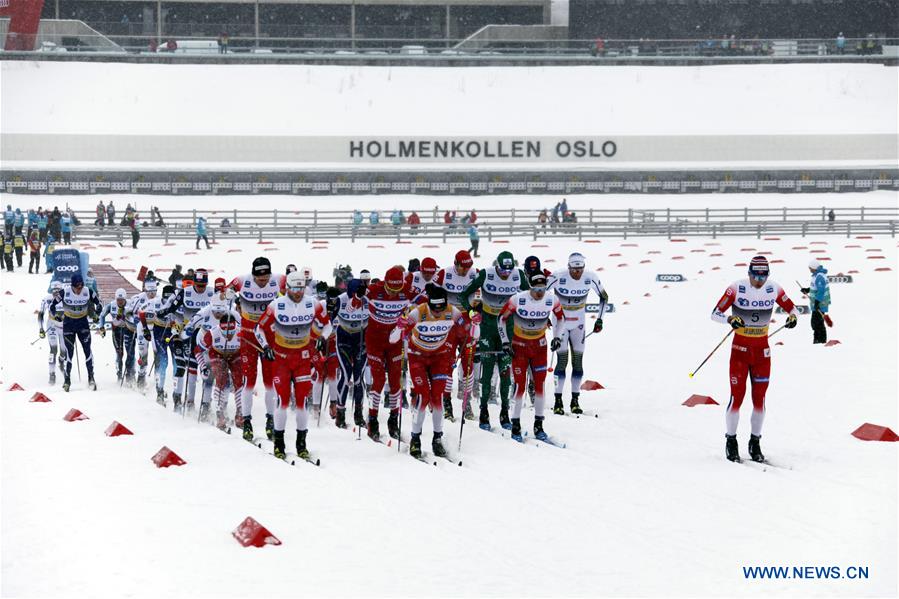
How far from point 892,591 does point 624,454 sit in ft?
15.6

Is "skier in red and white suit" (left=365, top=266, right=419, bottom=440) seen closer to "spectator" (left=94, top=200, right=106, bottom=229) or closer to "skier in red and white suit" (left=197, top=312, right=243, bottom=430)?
"skier in red and white suit" (left=197, top=312, right=243, bottom=430)

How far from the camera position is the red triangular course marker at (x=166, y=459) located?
12.2 m

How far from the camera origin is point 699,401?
16.1 m

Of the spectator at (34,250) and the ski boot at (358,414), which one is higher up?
the spectator at (34,250)

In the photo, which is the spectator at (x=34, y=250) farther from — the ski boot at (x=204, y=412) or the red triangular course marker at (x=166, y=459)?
the red triangular course marker at (x=166, y=459)

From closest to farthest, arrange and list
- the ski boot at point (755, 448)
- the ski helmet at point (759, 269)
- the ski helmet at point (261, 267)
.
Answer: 1. the ski boot at point (755, 448)
2. the ski helmet at point (759, 269)
3. the ski helmet at point (261, 267)

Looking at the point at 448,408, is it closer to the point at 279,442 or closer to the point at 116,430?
the point at 279,442

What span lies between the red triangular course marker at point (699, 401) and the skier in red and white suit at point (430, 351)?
4.15 metres

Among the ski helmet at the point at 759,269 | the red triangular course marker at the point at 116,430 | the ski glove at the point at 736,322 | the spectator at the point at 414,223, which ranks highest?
the ski helmet at the point at 759,269

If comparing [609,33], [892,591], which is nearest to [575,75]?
[609,33]

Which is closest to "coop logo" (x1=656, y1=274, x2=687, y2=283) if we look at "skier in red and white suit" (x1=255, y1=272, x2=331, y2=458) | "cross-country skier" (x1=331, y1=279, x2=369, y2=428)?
"cross-country skier" (x1=331, y1=279, x2=369, y2=428)

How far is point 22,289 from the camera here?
31391mm

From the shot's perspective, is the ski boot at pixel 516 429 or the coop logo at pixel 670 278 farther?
the coop logo at pixel 670 278

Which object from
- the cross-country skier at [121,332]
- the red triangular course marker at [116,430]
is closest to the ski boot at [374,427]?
the red triangular course marker at [116,430]
